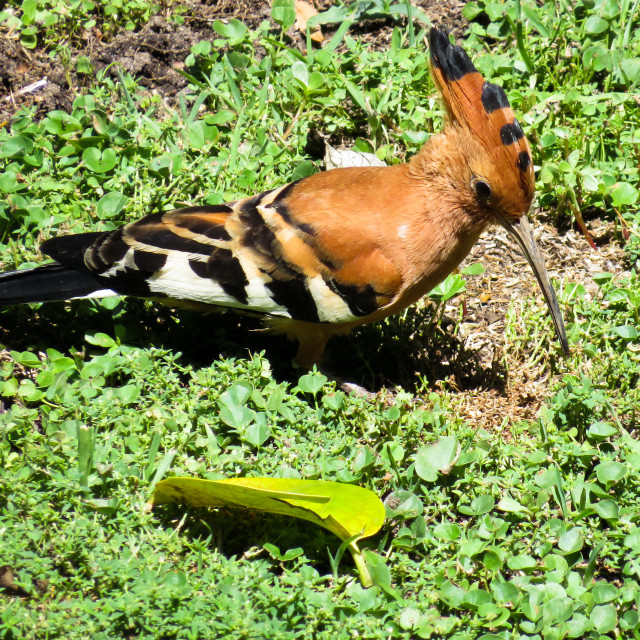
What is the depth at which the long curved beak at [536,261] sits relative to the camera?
11.6ft

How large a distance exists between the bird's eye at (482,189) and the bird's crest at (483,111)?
104 millimetres

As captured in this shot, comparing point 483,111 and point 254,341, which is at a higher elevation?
point 483,111

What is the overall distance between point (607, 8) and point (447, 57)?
6.19 feet

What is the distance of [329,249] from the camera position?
3.57 meters

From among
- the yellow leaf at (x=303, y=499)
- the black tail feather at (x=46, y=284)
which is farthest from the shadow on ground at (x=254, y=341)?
the yellow leaf at (x=303, y=499)

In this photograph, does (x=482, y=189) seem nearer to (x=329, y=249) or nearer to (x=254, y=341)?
(x=329, y=249)

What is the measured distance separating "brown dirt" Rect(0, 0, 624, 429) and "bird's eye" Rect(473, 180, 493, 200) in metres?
0.73

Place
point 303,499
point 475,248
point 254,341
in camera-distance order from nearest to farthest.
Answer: point 303,499
point 254,341
point 475,248

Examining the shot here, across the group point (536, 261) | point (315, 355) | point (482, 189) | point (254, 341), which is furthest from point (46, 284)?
point (536, 261)

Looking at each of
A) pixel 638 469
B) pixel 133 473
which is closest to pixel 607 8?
pixel 638 469

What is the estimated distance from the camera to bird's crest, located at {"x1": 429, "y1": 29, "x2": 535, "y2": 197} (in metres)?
3.30

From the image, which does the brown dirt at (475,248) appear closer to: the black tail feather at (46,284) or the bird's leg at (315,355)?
the bird's leg at (315,355)

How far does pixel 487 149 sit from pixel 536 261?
0.55 meters

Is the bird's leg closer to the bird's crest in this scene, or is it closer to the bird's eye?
the bird's eye
